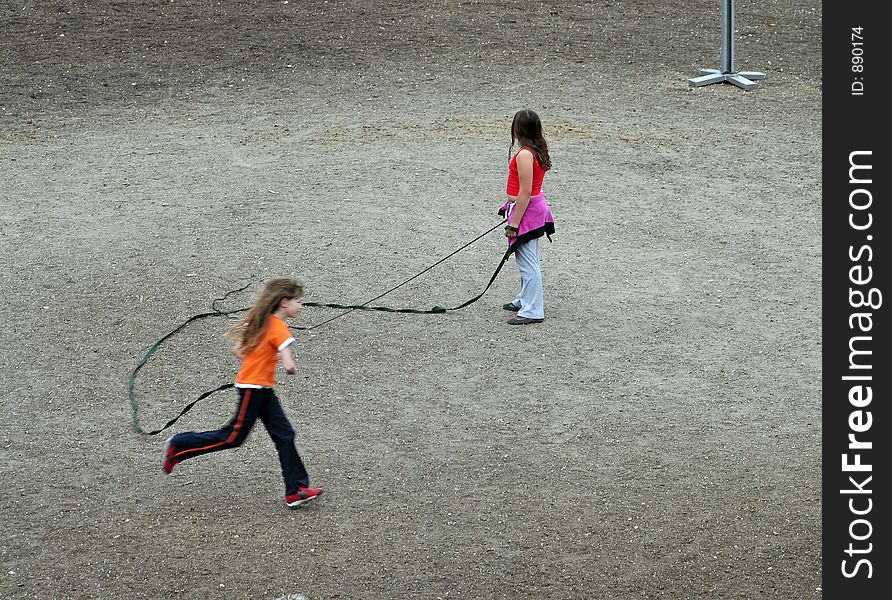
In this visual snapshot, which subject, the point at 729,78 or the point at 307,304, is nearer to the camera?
the point at 307,304

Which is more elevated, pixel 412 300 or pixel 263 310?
pixel 263 310

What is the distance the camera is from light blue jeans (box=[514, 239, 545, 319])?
8.41 m

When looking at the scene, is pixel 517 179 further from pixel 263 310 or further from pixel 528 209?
pixel 263 310

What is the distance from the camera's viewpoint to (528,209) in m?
8.32

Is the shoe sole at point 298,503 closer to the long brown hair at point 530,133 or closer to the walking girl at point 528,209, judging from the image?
the walking girl at point 528,209

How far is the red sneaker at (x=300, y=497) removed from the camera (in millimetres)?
6176

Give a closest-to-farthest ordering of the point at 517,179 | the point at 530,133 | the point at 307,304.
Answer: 1. the point at 530,133
2. the point at 517,179
3. the point at 307,304

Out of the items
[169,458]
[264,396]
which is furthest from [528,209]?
[169,458]

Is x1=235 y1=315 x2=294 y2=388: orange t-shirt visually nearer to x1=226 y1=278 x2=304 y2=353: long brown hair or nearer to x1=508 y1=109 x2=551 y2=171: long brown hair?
x1=226 y1=278 x2=304 y2=353: long brown hair

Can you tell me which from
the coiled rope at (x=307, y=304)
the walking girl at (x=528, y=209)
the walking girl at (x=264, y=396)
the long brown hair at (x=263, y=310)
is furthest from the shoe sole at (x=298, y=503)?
the walking girl at (x=528, y=209)

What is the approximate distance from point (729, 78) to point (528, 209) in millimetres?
7086

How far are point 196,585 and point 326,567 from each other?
2.18ft

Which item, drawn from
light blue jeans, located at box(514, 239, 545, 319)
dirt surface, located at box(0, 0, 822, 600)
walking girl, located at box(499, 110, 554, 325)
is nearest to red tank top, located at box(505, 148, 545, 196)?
walking girl, located at box(499, 110, 554, 325)

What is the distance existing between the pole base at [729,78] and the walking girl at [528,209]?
665 centimetres
